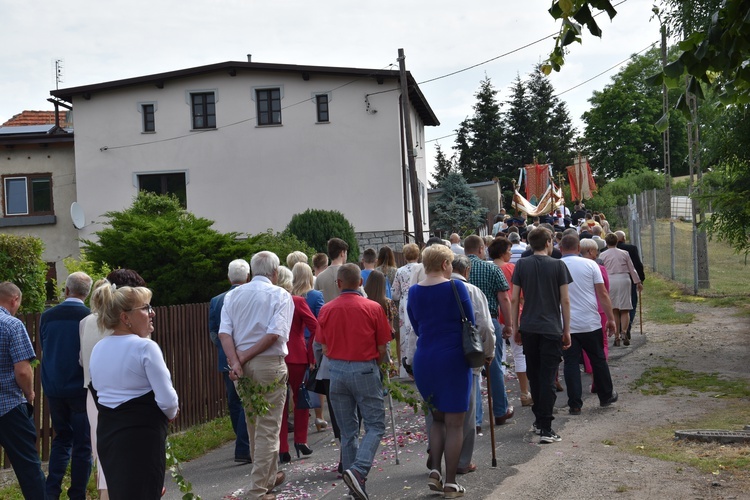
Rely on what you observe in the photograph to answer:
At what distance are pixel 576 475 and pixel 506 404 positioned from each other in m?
2.30

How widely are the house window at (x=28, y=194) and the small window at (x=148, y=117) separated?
4610 millimetres

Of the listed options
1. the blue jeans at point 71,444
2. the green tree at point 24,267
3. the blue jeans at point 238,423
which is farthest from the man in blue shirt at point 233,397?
the green tree at point 24,267

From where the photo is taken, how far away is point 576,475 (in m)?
7.68

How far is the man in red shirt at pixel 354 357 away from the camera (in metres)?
7.39

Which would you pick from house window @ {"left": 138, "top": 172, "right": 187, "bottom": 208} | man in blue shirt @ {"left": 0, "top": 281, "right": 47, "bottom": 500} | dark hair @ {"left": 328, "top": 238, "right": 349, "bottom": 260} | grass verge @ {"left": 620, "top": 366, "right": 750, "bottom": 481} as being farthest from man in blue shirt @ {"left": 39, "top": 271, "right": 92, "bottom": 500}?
house window @ {"left": 138, "top": 172, "right": 187, "bottom": 208}

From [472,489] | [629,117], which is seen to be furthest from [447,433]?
[629,117]

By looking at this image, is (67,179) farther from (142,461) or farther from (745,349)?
(142,461)

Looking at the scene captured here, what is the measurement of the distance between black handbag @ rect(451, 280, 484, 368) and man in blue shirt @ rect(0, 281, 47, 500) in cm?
337

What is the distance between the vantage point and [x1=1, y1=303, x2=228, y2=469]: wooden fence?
11.1 metres

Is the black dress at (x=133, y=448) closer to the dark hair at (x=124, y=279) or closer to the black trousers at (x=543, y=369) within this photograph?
the dark hair at (x=124, y=279)

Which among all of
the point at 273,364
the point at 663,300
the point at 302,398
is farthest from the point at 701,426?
the point at 663,300

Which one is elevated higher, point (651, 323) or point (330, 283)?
point (330, 283)

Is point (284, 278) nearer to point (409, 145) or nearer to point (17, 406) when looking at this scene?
point (17, 406)

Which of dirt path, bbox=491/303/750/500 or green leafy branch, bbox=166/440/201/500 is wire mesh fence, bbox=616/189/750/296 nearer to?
dirt path, bbox=491/303/750/500
